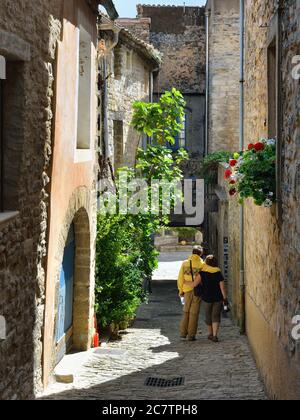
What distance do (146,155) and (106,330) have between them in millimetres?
5158

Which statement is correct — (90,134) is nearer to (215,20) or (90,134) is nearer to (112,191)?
(112,191)

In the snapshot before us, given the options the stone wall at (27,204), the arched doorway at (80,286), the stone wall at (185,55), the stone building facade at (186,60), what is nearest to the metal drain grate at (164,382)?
the arched doorway at (80,286)

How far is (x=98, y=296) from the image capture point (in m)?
11.3

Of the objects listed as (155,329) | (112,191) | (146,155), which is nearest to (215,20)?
(146,155)

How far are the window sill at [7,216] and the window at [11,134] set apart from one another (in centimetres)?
10

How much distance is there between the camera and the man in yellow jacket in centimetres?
1100

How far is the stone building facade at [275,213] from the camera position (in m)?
5.73

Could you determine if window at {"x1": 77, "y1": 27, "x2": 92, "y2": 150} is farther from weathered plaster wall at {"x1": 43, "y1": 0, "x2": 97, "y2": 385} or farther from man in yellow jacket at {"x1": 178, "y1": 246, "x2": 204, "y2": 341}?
man in yellow jacket at {"x1": 178, "y1": 246, "x2": 204, "y2": 341}

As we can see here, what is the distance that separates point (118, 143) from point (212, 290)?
23.2ft

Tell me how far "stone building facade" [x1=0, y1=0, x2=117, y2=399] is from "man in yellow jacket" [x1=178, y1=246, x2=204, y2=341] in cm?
244

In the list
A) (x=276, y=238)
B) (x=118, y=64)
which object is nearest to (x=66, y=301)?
(x=276, y=238)

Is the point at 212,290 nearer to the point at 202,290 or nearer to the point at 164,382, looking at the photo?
the point at 202,290

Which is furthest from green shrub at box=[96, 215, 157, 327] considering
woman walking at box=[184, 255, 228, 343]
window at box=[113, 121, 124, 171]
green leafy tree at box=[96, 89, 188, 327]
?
window at box=[113, 121, 124, 171]

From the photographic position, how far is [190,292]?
11062mm
